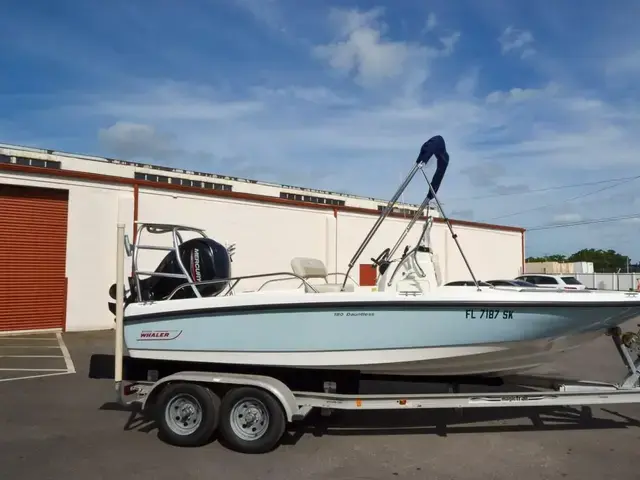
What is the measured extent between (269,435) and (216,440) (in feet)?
2.40

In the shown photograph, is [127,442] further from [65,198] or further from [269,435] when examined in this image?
[65,198]

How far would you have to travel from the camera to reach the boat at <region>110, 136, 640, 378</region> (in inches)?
197

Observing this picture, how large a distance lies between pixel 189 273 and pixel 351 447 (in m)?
2.37

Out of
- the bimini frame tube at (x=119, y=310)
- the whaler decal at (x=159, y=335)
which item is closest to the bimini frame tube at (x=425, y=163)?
the whaler decal at (x=159, y=335)

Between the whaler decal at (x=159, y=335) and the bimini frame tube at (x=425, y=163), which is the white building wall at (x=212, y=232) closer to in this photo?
the bimini frame tube at (x=425, y=163)

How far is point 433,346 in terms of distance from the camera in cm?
509

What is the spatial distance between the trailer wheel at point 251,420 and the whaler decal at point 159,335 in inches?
29.7

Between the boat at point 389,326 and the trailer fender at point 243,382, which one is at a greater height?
the boat at point 389,326

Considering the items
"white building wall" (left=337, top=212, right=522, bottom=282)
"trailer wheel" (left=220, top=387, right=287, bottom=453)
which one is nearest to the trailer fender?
"trailer wheel" (left=220, top=387, right=287, bottom=453)

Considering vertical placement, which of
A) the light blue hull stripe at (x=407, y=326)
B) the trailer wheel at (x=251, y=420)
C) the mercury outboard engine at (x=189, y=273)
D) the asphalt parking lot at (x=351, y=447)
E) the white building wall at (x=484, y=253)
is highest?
the white building wall at (x=484, y=253)

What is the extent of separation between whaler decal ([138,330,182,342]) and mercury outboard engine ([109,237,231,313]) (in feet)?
1.45

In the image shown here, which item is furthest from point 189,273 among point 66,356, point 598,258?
point 598,258

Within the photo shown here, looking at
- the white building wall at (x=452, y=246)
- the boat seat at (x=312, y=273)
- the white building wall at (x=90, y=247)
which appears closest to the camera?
the boat seat at (x=312, y=273)

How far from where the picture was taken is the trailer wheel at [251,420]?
5094mm
